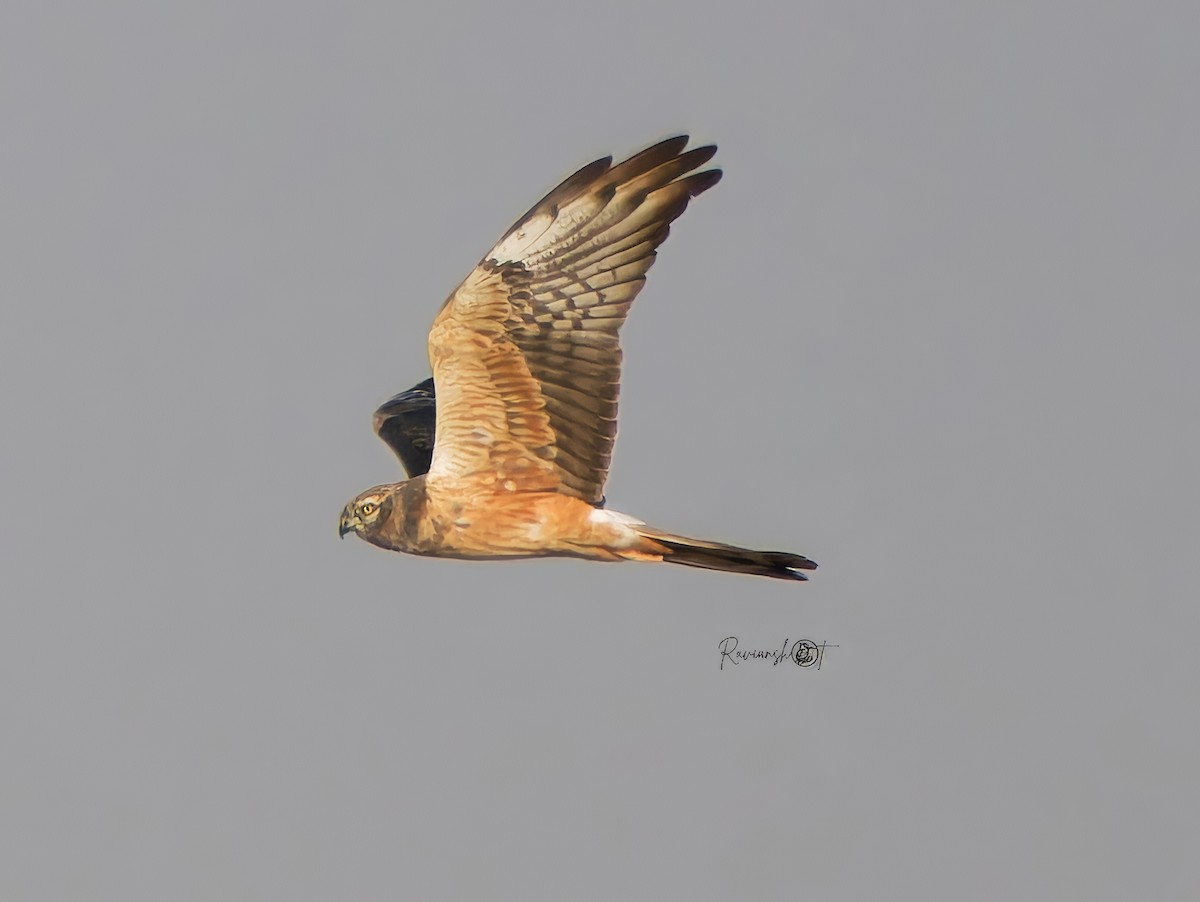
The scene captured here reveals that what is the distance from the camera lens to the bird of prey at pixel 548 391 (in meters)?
12.0

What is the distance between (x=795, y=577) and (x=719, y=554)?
0.52 meters

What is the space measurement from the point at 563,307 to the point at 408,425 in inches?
110

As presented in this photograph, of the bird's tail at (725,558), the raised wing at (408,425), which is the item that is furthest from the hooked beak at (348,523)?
the bird's tail at (725,558)

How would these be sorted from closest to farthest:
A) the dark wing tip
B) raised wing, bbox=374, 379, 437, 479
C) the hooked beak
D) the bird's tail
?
the dark wing tip, the bird's tail, the hooked beak, raised wing, bbox=374, 379, 437, 479

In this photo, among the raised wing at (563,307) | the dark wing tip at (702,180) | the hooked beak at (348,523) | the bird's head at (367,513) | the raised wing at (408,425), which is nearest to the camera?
the dark wing tip at (702,180)

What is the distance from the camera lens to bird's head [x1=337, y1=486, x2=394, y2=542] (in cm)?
1309

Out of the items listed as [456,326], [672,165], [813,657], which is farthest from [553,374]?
[813,657]

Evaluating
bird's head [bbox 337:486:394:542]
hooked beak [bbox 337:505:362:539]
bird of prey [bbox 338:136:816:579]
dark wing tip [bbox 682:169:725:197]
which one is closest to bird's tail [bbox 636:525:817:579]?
bird of prey [bbox 338:136:816:579]

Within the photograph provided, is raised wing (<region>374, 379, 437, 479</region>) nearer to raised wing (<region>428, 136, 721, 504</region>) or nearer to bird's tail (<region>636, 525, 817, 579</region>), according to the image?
raised wing (<region>428, 136, 721, 504</region>)

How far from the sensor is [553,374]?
12.4 meters

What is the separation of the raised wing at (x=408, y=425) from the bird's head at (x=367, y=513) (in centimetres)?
137

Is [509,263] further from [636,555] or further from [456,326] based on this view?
[636,555]

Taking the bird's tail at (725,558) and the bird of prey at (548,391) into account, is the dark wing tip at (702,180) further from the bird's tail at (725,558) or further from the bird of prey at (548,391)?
the bird's tail at (725,558)

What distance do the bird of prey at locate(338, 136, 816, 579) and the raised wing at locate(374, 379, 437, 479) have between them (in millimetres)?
1390
